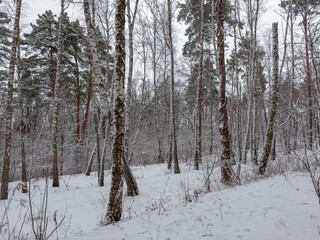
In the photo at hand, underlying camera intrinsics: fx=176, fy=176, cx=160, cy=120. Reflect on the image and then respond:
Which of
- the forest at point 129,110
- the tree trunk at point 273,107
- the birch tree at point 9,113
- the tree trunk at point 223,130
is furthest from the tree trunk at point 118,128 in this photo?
the birch tree at point 9,113

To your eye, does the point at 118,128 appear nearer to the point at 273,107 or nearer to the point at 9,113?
the point at 273,107

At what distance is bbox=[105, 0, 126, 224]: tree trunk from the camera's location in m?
3.84

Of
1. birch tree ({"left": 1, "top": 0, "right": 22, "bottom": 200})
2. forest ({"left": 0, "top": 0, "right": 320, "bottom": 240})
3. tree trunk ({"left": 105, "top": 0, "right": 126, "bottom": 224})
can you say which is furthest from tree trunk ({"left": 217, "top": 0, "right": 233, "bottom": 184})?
birch tree ({"left": 1, "top": 0, "right": 22, "bottom": 200})

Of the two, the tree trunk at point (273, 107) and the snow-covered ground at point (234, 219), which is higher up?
the tree trunk at point (273, 107)

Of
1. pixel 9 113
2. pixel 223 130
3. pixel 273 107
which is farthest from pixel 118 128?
pixel 9 113

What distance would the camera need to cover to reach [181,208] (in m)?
4.07

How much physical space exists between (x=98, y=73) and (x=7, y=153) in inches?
203

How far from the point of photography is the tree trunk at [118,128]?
3840 mm

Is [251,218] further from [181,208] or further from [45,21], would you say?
[45,21]

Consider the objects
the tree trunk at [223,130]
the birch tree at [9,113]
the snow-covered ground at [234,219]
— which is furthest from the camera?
the birch tree at [9,113]

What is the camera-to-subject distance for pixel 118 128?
3967 millimetres

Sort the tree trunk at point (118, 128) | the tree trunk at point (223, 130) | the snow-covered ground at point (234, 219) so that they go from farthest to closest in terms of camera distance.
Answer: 1. the tree trunk at point (223, 130)
2. the tree trunk at point (118, 128)
3. the snow-covered ground at point (234, 219)

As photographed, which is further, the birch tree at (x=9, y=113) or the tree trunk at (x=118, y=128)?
the birch tree at (x=9, y=113)

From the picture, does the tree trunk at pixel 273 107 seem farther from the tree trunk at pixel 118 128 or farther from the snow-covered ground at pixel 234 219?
the tree trunk at pixel 118 128
